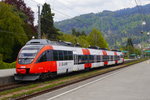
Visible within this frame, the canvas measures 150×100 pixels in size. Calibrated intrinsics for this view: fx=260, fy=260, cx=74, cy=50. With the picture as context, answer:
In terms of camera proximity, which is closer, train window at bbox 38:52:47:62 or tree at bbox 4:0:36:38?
train window at bbox 38:52:47:62

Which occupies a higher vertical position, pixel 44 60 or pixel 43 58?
pixel 43 58

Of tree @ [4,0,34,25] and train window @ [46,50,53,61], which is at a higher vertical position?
tree @ [4,0,34,25]

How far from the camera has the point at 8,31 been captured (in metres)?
48.1

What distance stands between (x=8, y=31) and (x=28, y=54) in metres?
30.0

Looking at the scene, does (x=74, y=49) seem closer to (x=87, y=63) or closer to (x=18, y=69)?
(x=87, y=63)

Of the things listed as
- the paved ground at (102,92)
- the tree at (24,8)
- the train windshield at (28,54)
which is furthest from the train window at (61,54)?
the tree at (24,8)

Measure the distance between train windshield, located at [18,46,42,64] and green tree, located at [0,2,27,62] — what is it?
93.6 ft

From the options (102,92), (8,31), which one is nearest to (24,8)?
(8,31)

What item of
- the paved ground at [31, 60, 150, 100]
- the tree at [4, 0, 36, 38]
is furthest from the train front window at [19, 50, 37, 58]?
the tree at [4, 0, 36, 38]

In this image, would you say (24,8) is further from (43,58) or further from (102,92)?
(102,92)

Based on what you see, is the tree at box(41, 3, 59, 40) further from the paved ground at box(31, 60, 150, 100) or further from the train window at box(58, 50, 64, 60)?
the paved ground at box(31, 60, 150, 100)

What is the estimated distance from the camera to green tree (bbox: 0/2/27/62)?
47.8 metres

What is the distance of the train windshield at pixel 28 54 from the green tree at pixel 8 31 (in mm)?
28535

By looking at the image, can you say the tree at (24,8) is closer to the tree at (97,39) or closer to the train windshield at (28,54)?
the tree at (97,39)
